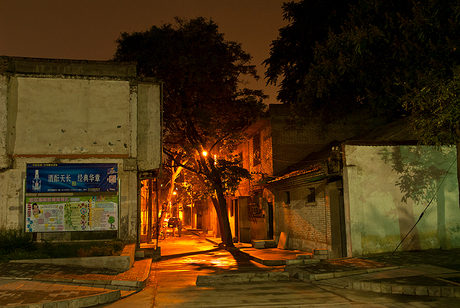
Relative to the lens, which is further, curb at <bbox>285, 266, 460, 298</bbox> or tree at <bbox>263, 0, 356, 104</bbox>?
tree at <bbox>263, 0, 356, 104</bbox>

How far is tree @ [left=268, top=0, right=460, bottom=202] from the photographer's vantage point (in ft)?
33.1

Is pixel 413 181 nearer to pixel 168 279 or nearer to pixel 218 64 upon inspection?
pixel 168 279

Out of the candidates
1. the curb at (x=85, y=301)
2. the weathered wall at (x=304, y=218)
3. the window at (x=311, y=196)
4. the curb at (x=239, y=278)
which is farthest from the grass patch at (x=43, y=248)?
the window at (x=311, y=196)

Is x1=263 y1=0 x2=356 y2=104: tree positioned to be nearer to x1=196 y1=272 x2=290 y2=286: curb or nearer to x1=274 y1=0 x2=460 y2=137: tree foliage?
x1=274 y1=0 x2=460 y2=137: tree foliage

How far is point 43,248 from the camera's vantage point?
12.9 m

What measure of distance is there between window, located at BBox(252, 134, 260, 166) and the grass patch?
1301 centimetres

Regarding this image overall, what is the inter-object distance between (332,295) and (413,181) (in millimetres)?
7599

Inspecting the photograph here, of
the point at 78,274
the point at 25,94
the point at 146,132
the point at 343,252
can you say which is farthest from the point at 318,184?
the point at 25,94

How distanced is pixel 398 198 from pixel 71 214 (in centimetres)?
1175

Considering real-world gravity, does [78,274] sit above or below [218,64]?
below

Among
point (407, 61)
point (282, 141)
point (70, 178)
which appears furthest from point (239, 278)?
point (282, 141)

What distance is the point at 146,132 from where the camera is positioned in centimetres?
1590

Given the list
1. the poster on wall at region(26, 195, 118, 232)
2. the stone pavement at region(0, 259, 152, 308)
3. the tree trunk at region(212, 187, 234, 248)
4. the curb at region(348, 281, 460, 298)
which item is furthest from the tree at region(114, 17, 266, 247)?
the curb at region(348, 281, 460, 298)

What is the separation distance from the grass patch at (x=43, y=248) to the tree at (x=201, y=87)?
9172mm
